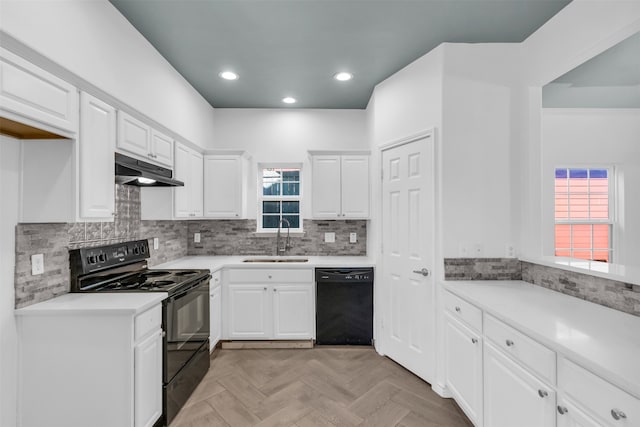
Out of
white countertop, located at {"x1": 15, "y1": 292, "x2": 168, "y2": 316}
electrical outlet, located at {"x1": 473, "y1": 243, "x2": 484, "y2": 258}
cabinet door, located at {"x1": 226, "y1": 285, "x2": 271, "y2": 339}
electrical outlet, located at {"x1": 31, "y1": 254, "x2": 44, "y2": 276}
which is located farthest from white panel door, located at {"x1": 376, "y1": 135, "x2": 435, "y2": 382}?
electrical outlet, located at {"x1": 31, "y1": 254, "x2": 44, "y2": 276}

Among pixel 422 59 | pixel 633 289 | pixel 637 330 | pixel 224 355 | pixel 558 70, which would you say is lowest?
pixel 224 355

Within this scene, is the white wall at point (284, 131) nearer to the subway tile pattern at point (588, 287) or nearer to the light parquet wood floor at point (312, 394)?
the light parquet wood floor at point (312, 394)

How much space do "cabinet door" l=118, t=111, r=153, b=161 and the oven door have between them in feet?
3.80

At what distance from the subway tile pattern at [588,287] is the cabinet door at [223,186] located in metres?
3.07

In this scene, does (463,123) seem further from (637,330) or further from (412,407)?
(412,407)

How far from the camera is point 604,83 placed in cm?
289

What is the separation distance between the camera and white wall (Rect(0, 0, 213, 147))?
144cm

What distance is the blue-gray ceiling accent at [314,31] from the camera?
2072 mm

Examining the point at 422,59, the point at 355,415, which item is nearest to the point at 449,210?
the point at 422,59

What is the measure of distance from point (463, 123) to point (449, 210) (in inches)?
29.4

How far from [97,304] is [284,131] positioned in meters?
2.99

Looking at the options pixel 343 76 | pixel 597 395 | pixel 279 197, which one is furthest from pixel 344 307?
pixel 343 76

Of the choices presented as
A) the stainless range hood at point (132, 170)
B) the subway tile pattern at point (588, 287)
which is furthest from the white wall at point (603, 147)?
the stainless range hood at point (132, 170)

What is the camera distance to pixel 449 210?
249 cm
